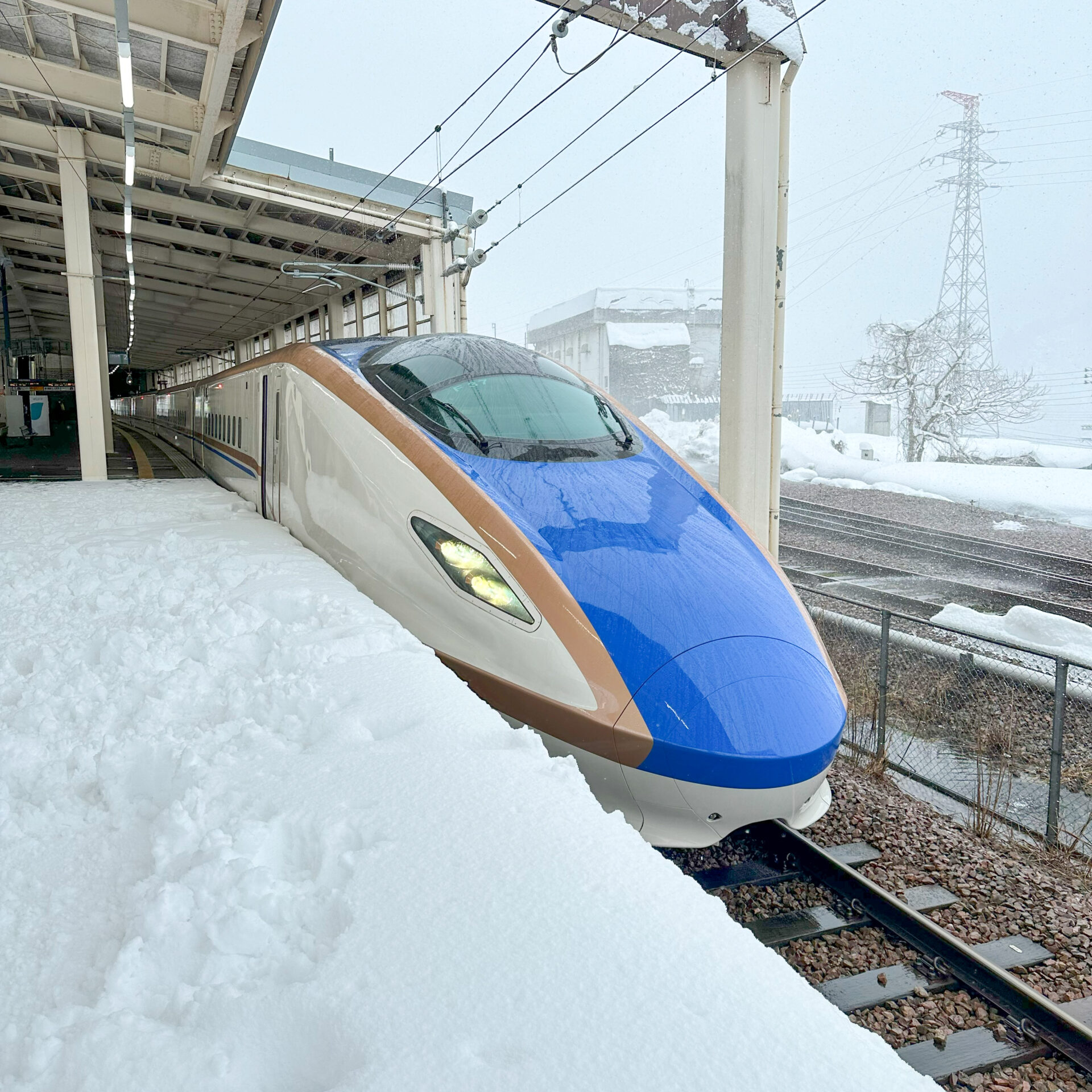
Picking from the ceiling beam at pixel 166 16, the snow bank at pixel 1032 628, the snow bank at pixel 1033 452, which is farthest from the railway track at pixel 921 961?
the snow bank at pixel 1033 452

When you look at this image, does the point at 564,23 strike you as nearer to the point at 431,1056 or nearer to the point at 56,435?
the point at 431,1056

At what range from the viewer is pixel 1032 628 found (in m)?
7.20

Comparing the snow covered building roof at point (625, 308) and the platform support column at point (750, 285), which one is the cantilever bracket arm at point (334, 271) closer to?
the platform support column at point (750, 285)

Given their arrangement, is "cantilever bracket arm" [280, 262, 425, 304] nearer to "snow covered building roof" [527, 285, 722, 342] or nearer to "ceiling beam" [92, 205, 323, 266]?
"ceiling beam" [92, 205, 323, 266]

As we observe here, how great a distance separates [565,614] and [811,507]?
1492 cm

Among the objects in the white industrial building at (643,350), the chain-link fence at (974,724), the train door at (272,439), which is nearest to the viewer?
the chain-link fence at (974,724)

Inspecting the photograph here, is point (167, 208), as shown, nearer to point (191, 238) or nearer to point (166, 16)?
point (191, 238)

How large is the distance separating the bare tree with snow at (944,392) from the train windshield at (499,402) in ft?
73.8

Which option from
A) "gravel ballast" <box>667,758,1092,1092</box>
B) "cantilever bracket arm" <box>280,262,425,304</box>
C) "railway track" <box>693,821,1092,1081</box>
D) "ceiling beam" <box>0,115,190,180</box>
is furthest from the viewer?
"cantilever bracket arm" <box>280,262,425,304</box>

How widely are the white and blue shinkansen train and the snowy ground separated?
9657mm

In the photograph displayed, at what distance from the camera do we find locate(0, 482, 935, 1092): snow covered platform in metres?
1.18

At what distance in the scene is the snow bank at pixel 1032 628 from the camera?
6859 millimetres

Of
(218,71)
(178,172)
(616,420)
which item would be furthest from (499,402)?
(178,172)

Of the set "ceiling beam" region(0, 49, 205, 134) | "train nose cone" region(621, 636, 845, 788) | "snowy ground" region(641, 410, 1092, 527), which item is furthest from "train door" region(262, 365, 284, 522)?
"snowy ground" region(641, 410, 1092, 527)
